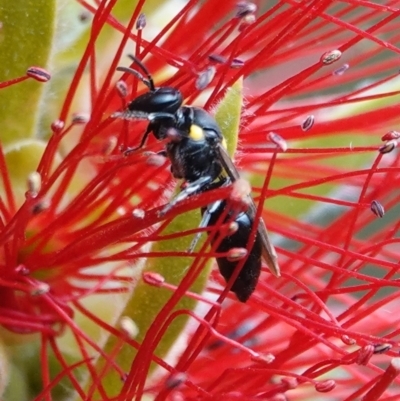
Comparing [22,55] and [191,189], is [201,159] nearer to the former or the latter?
[191,189]

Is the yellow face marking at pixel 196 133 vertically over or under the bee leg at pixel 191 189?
over

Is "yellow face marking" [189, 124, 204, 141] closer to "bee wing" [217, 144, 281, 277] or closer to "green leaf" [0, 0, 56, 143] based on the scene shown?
"bee wing" [217, 144, 281, 277]

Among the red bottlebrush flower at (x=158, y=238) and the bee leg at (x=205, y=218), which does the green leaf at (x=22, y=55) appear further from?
the bee leg at (x=205, y=218)

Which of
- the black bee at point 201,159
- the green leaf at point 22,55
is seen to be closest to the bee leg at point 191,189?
the black bee at point 201,159

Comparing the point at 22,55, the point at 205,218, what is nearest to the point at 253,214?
the point at 205,218

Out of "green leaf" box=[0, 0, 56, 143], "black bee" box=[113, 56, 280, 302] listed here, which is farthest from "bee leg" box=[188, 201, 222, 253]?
"green leaf" box=[0, 0, 56, 143]

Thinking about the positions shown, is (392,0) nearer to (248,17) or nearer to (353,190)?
(248,17)

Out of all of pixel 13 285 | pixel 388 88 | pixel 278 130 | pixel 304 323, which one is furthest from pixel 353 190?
pixel 13 285
